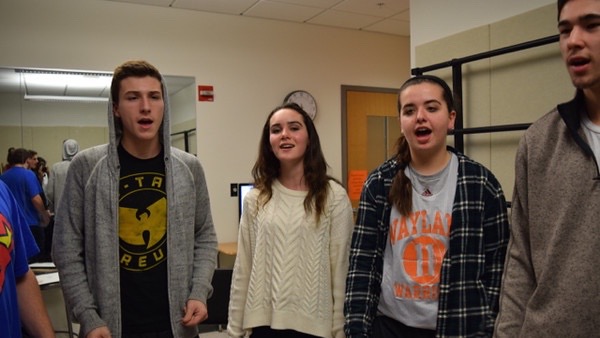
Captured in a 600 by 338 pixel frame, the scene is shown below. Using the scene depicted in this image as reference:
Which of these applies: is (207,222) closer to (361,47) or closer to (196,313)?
(196,313)

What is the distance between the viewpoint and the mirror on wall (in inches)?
140

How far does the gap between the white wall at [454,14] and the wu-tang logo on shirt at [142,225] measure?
6.50 feet

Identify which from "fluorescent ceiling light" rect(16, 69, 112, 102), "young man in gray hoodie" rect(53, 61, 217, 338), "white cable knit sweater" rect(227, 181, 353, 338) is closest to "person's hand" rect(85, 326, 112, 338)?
"young man in gray hoodie" rect(53, 61, 217, 338)

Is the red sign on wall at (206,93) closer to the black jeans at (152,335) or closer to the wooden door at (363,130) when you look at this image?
the wooden door at (363,130)

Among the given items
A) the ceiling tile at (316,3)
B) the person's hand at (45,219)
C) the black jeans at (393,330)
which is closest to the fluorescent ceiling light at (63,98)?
the person's hand at (45,219)

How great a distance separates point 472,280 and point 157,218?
0.96 metres

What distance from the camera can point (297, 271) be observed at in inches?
64.1

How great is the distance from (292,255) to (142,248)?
1.61ft

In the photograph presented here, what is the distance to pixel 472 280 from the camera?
1328 millimetres

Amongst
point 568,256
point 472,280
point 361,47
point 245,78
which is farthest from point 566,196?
point 361,47

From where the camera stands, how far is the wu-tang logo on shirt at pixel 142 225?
1463 millimetres

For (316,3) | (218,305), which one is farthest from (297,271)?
(316,3)

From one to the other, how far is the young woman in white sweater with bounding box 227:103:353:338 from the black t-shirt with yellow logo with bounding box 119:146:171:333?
1.06 feet

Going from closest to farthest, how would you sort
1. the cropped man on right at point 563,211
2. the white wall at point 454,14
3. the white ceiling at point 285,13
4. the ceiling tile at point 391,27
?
the cropped man on right at point 563,211 < the white wall at point 454,14 < the white ceiling at point 285,13 < the ceiling tile at point 391,27
